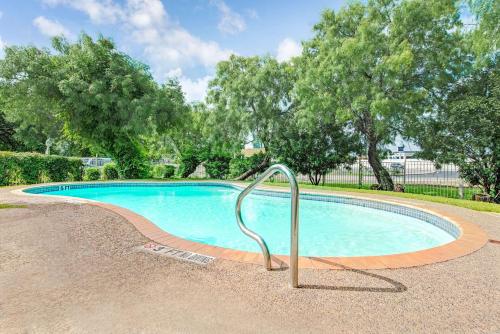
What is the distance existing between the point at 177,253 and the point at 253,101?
13772 millimetres

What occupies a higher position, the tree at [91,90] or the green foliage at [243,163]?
the tree at [91,90]

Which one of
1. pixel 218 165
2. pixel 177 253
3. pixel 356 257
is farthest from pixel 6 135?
pixel 356 257

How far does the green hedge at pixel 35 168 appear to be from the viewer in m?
12.6

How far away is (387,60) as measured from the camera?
1066cm

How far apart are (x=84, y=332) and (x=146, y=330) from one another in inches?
16.8

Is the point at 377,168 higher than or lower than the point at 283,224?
higher

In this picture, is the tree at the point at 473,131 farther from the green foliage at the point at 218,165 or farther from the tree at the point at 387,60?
the green foliage at the point at 218,165

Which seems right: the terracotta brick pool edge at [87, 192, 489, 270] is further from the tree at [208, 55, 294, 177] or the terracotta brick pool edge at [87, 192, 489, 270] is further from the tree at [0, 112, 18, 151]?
the tree at [0, 112, 18, 151]

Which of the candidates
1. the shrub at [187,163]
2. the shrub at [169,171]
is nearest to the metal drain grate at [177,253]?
the shrub at [169,171]

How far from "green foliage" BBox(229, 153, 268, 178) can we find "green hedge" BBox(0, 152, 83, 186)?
8.32 meters

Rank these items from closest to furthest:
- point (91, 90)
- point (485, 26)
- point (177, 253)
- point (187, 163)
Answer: point (177, 253)
point (485, 26)
point (91, 90)
point (187, 163)

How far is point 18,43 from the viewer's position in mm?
13938

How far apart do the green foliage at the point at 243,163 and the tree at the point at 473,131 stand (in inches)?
352

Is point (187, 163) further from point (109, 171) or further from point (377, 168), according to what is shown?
point (377, 168)
